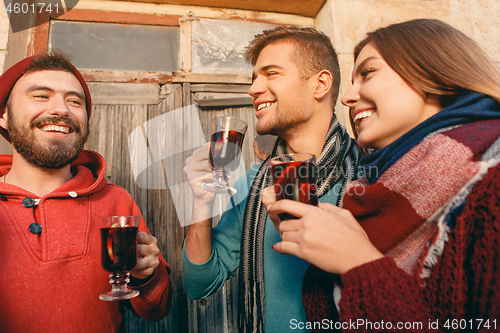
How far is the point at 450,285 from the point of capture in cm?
76

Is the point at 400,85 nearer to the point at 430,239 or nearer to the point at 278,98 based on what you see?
the point at 430,239

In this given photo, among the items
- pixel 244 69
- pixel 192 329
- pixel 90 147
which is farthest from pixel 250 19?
pixel 192 329

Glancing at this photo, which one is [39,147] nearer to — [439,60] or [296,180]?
[296,180]

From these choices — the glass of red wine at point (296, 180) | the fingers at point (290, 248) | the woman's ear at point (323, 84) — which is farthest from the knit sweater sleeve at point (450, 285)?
the woman's ear at point (323, 84)

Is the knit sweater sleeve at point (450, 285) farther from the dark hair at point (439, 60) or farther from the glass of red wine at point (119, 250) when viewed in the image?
the glass of red wine at point (119, 250)

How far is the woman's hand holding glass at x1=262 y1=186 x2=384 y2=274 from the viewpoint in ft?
2.59

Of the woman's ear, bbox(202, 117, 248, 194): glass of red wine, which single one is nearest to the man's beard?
bbox(202, 117, 248, 194): glass of red wine

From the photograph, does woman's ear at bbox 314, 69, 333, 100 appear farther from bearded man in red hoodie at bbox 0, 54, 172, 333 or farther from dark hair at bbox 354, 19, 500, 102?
bearded man in red hoodie at bbox 0, 54, 172, 333

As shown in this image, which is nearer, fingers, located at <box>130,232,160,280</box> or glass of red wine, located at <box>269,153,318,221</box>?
glass of red wine, located at <box>269,153,318,221</box>

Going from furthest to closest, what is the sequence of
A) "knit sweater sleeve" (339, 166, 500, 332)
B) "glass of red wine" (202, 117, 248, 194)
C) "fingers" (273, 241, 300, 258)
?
"glass of red wine" (202, 117, 248, 194)
"fingers" (273, 241, 300, 258)
"knit sweater sleeve" (339, 166, 500, 332)

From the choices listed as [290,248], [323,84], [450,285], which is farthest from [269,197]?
[323,84]

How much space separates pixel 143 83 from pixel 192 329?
2.53 meters

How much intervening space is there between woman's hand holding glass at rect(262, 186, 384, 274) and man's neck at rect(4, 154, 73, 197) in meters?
1.53

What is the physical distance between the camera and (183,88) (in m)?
2.98
